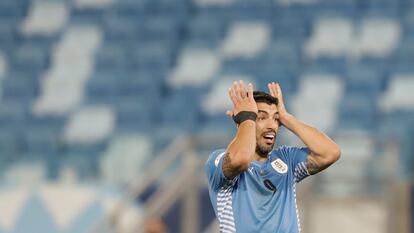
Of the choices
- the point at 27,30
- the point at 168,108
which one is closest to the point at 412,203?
the point at 168,108

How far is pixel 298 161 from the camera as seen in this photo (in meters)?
5.77

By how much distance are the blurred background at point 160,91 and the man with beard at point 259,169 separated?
464cm

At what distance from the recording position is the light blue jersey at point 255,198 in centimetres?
551

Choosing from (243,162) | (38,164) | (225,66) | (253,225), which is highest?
(243,162)

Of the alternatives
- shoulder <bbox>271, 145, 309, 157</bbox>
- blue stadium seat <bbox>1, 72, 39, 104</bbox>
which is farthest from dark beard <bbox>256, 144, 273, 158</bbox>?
blue stadium seat <bbox>1, 72, 39, 104</bbox>

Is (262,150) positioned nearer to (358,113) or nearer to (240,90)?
(240,90)

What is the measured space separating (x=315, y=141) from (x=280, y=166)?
0.21m

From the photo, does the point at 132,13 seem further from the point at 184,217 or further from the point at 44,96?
the point at 184,217

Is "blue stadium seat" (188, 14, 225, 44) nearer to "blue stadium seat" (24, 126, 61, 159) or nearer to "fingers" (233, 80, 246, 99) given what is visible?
"blue stadium seat" (24, 126, 61, 159)

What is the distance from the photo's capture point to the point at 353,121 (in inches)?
490

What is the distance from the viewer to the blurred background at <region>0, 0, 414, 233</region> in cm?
1146

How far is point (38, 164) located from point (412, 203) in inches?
189

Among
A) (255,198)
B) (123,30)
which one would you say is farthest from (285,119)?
(123,30)

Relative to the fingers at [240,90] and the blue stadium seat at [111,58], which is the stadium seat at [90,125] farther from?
the fingers at [240,90]
